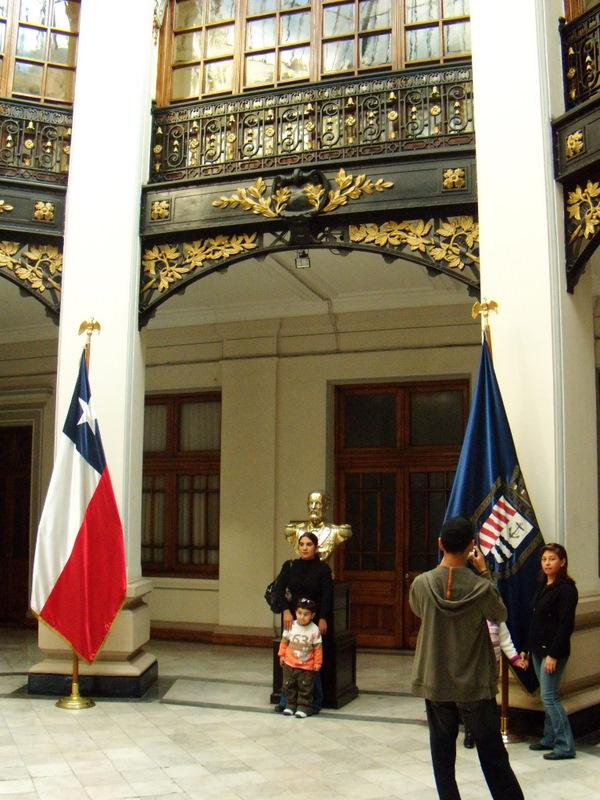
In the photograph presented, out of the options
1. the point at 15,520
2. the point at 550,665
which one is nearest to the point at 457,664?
the point at 550,665

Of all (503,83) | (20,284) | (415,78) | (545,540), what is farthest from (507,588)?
(20,284)

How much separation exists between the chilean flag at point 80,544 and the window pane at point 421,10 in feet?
14.1

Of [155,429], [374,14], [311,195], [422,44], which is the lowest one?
[155,429]

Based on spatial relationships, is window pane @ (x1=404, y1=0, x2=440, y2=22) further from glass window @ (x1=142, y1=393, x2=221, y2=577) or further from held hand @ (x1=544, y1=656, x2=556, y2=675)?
held hand @ (x1=544, y1=656, x2=556, y2=675)

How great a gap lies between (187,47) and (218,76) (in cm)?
54

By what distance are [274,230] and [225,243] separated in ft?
1.55

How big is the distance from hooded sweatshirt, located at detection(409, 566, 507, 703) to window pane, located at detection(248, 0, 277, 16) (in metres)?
6.39

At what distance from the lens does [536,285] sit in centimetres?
624

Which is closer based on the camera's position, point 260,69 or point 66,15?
point 260,69

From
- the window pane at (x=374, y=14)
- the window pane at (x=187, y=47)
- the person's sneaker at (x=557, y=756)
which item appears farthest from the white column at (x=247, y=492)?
the person's sneaker at (x=557, y=756)

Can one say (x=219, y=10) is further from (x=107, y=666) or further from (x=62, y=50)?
(x=107, y=666)

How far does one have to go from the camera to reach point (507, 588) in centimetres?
577

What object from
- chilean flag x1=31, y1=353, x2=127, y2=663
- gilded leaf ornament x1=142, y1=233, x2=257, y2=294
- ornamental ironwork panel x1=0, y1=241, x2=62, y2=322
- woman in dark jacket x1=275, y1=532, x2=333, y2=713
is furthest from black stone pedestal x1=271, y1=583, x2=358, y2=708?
ornamental ironwork panel x1=0, y1=241, x2=62, y2=322

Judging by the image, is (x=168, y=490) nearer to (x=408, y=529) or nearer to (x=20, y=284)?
(x=408, y=529)
